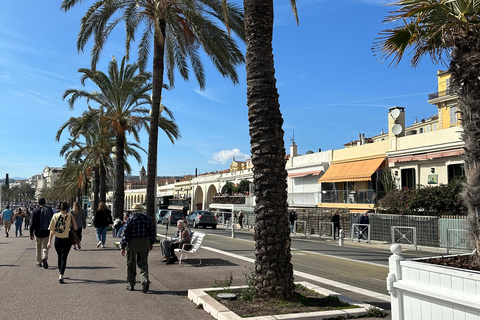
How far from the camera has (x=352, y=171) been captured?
3234cm

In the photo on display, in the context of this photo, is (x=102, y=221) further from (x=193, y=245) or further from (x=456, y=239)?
(x=456, y=239)

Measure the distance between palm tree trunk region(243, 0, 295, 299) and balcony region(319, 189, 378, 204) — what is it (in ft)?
80.4

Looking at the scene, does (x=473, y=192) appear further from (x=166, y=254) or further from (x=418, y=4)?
(x=166, y=254)

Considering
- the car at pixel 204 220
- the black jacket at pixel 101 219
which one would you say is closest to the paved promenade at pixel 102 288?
the black jacket at pixel 101 219

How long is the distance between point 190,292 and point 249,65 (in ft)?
12.5

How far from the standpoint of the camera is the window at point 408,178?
28266 mm

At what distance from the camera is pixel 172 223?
39.3m

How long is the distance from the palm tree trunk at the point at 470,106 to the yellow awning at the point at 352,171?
2559 centimetres

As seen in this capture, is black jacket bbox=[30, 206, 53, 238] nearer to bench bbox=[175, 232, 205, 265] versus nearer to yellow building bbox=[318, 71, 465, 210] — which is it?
bench bbox=[175, 232, 205, 265]

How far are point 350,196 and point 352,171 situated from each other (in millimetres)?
1968

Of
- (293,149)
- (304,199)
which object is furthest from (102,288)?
(293,149)

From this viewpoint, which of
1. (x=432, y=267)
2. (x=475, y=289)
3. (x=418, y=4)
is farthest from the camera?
(x=418, y=4)

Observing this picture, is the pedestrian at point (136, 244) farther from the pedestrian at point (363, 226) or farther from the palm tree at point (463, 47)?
the pedestrian at point (363, 226)

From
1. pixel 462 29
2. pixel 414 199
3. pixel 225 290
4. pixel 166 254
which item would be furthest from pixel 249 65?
pixel 414 199
